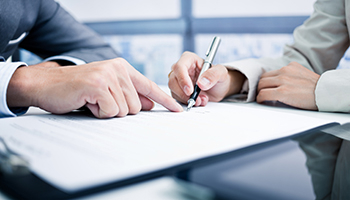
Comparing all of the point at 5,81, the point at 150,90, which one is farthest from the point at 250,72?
the point at 5,81

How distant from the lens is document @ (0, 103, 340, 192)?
19 centimetres

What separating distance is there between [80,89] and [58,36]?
607 mm

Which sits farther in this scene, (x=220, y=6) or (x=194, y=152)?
(x=220, y=6)

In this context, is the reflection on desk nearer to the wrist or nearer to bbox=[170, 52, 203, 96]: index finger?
bbox=[170, 52, 203, 96]: index finger

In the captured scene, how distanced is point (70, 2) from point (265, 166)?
8.97 ft

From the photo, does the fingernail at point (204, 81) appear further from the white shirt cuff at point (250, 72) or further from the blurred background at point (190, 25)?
the blurred background at point (190, 25)

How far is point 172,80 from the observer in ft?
2.03

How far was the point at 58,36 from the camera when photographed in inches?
35.2

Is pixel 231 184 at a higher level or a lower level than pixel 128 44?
higher

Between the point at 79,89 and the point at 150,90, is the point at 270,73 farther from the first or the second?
the point at 79,89

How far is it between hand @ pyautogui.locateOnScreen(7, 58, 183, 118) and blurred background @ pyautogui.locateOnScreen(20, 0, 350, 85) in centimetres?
136

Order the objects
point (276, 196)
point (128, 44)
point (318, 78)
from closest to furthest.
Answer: point (276, 196)
point (318, 78)
point (128, 44)

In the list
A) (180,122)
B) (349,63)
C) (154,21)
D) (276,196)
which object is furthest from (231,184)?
(154,21)

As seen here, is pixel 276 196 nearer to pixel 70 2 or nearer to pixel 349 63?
pixel 349 63
